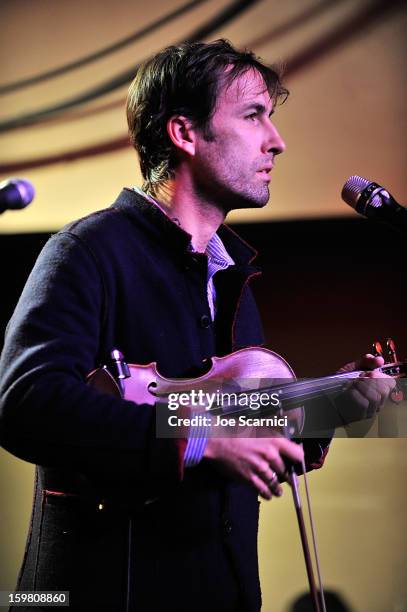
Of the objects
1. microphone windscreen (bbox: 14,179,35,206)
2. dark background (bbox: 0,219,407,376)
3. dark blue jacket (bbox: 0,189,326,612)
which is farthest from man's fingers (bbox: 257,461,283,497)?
dark background (bbox: 0,219,407,376)

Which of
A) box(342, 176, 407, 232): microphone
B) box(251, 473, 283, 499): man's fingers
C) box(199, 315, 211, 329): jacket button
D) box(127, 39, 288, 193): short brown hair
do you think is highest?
box(127, 39, 288, 193): short brown hair

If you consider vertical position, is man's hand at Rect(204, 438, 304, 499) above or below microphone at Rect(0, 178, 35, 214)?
below

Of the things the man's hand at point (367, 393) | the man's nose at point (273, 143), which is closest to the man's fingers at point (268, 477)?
the man's hand at point (367, 393)

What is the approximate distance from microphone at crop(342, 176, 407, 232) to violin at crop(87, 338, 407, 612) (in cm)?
34

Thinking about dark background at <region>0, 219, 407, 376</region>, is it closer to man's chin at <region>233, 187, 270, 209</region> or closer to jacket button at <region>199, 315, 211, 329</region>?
man's chin at <region>233, 187, 270, 209</region>

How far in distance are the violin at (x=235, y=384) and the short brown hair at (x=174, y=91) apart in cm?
58

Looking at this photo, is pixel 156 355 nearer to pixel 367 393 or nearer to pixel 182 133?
pixel 367 393

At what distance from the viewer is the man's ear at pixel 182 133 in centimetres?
165

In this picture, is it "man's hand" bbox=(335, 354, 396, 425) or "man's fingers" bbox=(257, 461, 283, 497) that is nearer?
"man's fingers" bbox=(257, 461, 283, 497)

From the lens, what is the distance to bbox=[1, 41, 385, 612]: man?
1099 mm

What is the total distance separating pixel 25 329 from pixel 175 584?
1.79 feet

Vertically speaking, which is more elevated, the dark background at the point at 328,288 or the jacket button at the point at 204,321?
the dark background at the point at 328,288

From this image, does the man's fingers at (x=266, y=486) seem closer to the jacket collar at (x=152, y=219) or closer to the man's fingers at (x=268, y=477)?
the man's fingers at (x=268, y=477)

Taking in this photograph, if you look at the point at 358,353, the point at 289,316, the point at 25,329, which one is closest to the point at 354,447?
the point at 358,353
